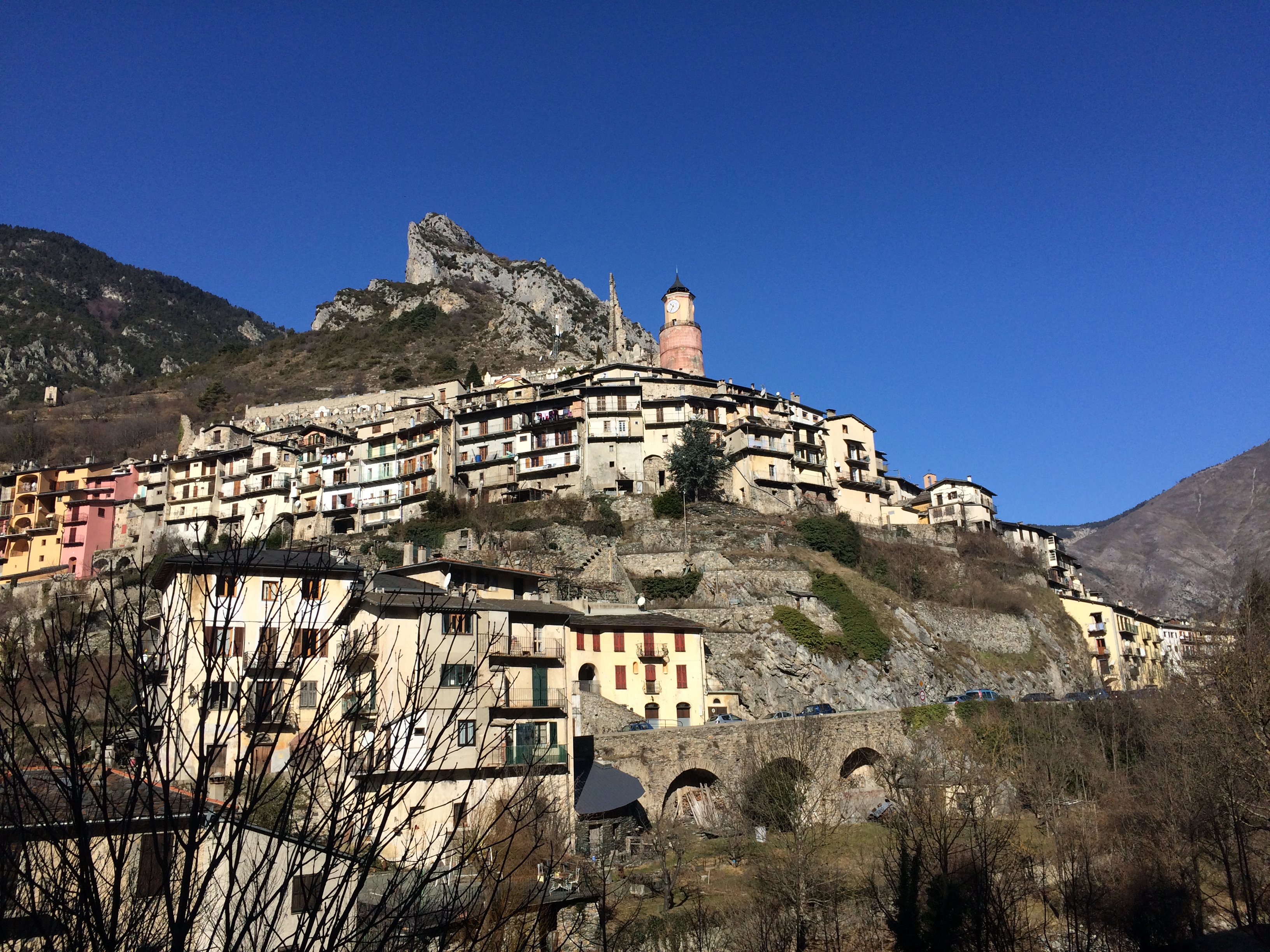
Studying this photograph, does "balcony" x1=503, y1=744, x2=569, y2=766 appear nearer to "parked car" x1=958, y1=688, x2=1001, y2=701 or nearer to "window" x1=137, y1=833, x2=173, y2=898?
"window" x1=137, y1=833, x2=173, y2=898

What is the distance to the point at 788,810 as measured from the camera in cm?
3562

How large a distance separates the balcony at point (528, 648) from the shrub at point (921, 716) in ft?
58.1

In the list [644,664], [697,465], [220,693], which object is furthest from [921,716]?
[220,693]

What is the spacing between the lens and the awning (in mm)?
34156

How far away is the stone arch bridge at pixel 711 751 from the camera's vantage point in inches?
1516

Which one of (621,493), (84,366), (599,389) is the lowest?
(621,493)

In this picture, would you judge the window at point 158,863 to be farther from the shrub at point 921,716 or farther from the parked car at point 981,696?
the parked car at point 981,696

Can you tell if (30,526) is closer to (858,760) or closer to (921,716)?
(858,760)

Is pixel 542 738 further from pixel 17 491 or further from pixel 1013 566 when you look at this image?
pixel 17 491

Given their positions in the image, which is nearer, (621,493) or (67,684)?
(67,684)

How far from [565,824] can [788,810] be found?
8.95 metres

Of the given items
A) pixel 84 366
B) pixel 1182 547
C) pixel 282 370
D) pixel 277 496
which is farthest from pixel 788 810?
pixel 1182 547

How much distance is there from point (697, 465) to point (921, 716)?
24.9 m

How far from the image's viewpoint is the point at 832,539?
6316 cm
